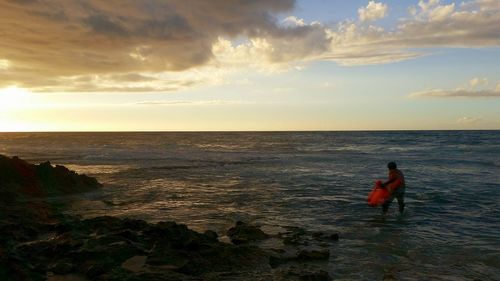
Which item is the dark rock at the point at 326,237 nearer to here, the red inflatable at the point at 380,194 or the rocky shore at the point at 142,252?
the rocky shore at the point at 142,252

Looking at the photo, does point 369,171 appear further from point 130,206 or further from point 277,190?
point 130,206

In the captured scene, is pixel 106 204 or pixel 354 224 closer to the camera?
pixel 354 224

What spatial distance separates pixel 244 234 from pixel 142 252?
10.2ft

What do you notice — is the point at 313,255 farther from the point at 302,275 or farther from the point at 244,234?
the point at 244,234

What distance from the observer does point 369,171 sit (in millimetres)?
30609

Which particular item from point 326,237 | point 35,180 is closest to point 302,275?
point 326,237

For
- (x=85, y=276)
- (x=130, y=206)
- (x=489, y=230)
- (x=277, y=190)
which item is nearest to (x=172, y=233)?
(x=85, y=276)

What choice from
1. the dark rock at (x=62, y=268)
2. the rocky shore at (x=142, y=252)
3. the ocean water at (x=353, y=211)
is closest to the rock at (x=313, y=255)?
the rocky shore at (x=142, y=252)

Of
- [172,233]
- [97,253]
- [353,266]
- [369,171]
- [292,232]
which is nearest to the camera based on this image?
[97,253]

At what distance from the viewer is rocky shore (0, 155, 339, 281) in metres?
7.77

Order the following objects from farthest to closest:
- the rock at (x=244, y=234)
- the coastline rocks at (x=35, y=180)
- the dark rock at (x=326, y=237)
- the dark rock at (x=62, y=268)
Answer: the coastline rocks at (x=35, y=180), the dark rock at (x=326, y=237), the rock at (x=244, y=234), the dark rock at (x=62, y=268)

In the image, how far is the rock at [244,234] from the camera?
35.8 feet

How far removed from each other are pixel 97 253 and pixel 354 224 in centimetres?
794

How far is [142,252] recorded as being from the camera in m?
8.93
